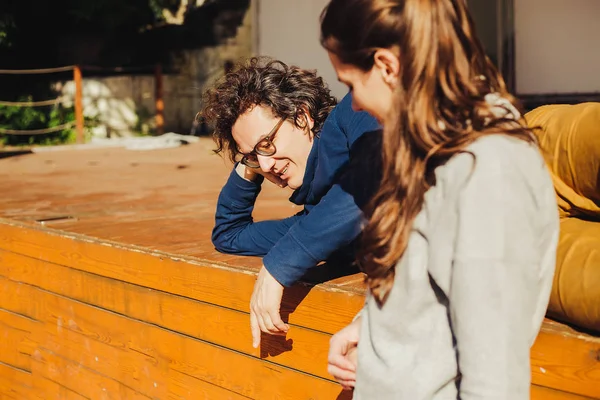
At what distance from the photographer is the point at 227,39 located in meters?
12.5

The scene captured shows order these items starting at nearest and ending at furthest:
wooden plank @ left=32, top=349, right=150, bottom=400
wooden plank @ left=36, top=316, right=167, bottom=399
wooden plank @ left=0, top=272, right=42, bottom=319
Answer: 1. wooden plank @ left=36, top=316, right=167, bottom=399
2. wooden plank @ left=32, top=349, right=150, bottom=400
3. wooden plank @ left=0, top=272, right=42, bottom=319

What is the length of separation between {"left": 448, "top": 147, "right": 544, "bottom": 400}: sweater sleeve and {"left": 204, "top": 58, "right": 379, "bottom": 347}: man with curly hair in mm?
556

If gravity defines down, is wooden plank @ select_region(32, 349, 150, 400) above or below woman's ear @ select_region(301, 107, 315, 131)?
below

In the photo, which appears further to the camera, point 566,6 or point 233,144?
point 566,6

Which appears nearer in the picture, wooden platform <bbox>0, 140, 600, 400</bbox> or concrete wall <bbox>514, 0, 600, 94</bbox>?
wooden platform <bbox>0, 140, 600, 400</bbox>

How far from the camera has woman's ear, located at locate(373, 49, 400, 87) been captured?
1195mm

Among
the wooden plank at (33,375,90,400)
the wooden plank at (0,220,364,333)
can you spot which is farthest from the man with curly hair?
the wooden plank at (33,375,90,400)

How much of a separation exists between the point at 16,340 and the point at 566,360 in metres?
2.79

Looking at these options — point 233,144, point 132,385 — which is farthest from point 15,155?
point 233,144

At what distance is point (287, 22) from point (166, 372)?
293 inches

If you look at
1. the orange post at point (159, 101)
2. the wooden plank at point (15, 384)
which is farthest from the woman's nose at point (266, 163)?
the orange post at point (159, 101)

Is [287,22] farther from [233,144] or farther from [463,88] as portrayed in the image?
[463,88]

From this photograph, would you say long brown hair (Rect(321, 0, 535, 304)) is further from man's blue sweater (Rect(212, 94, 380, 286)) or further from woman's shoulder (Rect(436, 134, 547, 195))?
man's blue sweater (Rect(212, 94, 380, 286))

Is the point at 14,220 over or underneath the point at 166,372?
over
